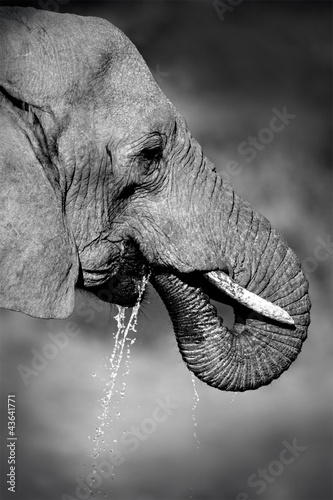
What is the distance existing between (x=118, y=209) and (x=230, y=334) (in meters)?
0.80

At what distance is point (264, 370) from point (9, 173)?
1.66 meters

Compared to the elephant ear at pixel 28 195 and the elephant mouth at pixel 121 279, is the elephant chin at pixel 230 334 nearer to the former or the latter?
the elephant mouth at pixel 121 279

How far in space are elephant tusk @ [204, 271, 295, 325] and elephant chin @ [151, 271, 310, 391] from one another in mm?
50

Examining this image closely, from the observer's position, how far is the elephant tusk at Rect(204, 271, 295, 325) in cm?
516

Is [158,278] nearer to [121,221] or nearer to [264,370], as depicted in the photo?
[121,221]

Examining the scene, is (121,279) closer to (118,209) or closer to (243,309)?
(118,209)

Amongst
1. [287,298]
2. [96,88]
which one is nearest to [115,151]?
[96,88]

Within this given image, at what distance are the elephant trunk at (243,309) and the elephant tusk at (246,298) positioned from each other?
0.04 metres

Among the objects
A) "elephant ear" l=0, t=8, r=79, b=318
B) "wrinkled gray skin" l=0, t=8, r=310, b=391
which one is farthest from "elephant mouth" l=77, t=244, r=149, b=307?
"elephant ear" l=0, t=8, r=79, b=318

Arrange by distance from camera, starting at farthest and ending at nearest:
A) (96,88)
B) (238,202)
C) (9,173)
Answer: (238,202), (96,88), (9,173)

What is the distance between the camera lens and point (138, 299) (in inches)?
216

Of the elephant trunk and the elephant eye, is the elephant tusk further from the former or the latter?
the elephant eye

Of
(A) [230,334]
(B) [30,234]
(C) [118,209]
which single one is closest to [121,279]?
(C) [118,209]

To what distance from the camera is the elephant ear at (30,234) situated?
178 inches
